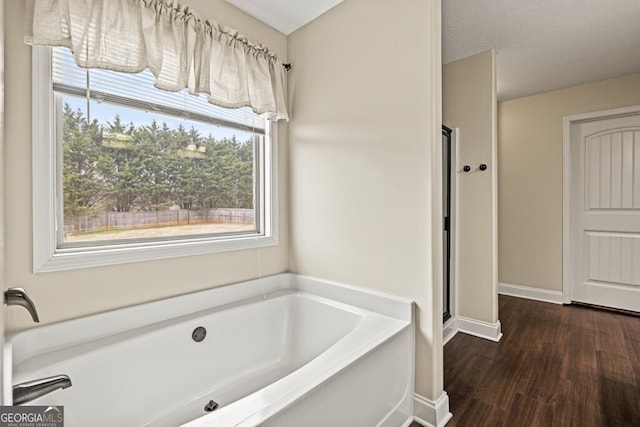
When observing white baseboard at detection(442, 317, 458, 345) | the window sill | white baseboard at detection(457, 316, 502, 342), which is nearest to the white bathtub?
the window sill

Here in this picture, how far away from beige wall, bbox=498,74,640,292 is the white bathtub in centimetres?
276

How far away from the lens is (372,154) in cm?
170

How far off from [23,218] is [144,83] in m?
0.83

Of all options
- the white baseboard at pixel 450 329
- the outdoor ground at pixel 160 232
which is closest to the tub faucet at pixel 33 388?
the outdoor ground at pixel 160 232

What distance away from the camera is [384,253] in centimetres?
166

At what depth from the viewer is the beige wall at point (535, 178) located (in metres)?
3.22

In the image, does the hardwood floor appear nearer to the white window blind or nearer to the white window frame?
the white window frame

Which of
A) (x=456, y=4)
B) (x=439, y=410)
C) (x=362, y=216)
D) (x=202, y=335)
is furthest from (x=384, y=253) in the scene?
(x=456, y=4)

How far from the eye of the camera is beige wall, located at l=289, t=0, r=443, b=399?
4.91 ft

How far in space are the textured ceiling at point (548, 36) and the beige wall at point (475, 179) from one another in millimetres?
221

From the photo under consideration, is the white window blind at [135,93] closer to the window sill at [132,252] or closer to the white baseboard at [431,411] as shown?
the window sill at [132,252]

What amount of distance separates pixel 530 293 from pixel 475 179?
185cm

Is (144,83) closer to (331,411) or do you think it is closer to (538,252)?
(331,411)

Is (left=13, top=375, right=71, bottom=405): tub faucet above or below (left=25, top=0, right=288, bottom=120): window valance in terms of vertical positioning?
below
